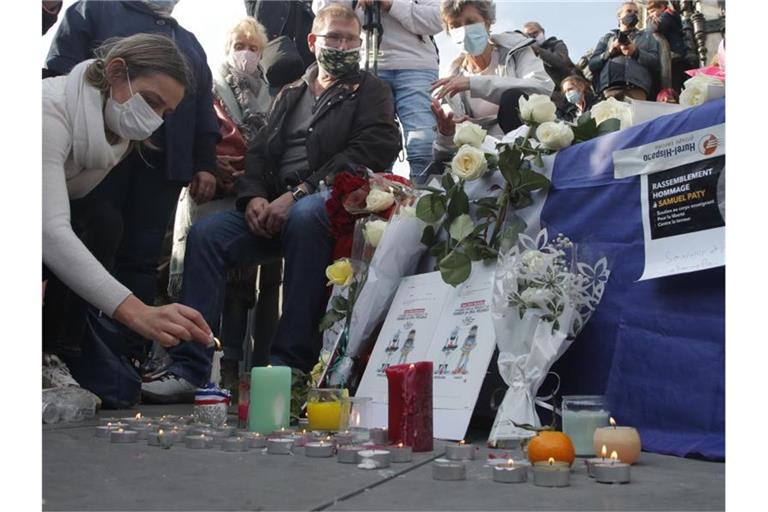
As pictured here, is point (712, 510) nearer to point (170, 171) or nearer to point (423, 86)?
point (170, 171)

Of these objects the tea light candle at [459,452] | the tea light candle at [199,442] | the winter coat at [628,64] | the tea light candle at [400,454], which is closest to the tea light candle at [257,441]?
the tea light candle at [199,442]

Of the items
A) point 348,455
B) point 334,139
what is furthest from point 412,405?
point 334,139

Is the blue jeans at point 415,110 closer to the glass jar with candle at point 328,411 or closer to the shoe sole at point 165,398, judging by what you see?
the shoe sole at point 165,398

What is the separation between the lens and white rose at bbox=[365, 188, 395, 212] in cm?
349

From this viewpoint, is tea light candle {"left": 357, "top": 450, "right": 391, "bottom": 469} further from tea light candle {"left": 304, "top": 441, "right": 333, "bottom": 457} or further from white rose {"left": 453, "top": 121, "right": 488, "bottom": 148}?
white rose {"left": 453, "top": 121, "right": 488, "bottom": 148}

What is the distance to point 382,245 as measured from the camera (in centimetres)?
332

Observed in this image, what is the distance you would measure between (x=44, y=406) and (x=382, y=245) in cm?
125

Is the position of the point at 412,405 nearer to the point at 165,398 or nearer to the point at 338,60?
the point at 165,398

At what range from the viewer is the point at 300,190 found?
4.09 meters

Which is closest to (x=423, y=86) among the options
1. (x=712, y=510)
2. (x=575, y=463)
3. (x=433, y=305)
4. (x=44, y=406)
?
(x=433, y=305)

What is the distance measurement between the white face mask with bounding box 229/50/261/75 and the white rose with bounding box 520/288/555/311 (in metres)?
2.91

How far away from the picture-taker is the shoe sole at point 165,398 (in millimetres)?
3744

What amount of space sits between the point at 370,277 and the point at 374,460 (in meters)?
1.30

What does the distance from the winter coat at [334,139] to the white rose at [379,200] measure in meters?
0.56
